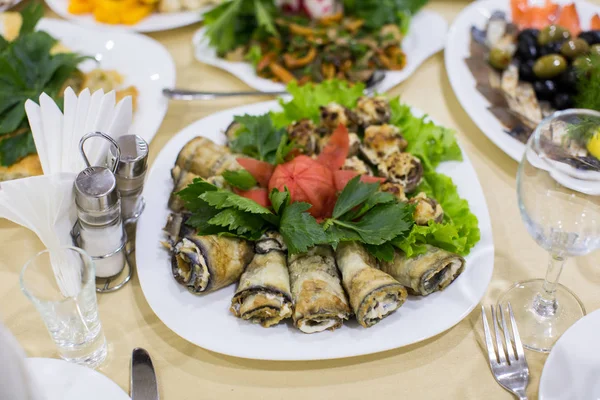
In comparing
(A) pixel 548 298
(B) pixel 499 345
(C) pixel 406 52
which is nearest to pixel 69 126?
(B) pixel 499 345

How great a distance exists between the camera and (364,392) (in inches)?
53.6

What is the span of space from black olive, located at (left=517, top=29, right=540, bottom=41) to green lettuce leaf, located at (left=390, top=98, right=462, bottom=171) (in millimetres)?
751

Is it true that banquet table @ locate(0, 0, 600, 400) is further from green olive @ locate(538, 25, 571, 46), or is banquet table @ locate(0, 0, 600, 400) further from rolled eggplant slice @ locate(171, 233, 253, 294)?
green olive @ locate(538, 25, 571, 46)

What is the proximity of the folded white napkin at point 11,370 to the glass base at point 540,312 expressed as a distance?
1105 mm

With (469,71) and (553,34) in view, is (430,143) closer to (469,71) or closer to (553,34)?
(469,71)

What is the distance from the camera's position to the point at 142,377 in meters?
1.33

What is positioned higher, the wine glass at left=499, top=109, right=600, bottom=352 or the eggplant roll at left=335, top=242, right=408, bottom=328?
the wine glass at left=499, top=109, right=600, bottom=352

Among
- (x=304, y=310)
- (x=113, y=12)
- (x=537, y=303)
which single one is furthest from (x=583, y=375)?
(x=113, y=12)

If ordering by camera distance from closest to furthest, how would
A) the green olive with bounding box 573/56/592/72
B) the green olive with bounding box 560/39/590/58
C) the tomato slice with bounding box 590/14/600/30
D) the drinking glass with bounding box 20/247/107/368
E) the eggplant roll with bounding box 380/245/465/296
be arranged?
the drinking glass with bounding box 20/247/107/368 → the eggplant roll with bounding box 380/245/465/296 → the green olive with bounding box 573/56/592/72 → the green olive with bounding box 560/39/590/58 → the tomato slice with bounding box 590/14/600/30

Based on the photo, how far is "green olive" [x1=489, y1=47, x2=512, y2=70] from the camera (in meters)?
2.31

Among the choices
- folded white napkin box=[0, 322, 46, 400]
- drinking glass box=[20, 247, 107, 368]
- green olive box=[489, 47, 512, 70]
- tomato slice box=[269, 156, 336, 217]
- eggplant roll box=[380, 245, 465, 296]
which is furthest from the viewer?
green olive box=[489, 47, 512, 70]

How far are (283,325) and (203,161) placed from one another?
0.58 meters

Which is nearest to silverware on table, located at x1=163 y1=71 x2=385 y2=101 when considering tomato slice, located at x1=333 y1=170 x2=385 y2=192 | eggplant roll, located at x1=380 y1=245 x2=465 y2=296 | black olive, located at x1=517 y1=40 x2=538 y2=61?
black olive, located at x1=517 y1=40 x2=538 y2=61

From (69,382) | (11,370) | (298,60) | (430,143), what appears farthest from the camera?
(298,60)
